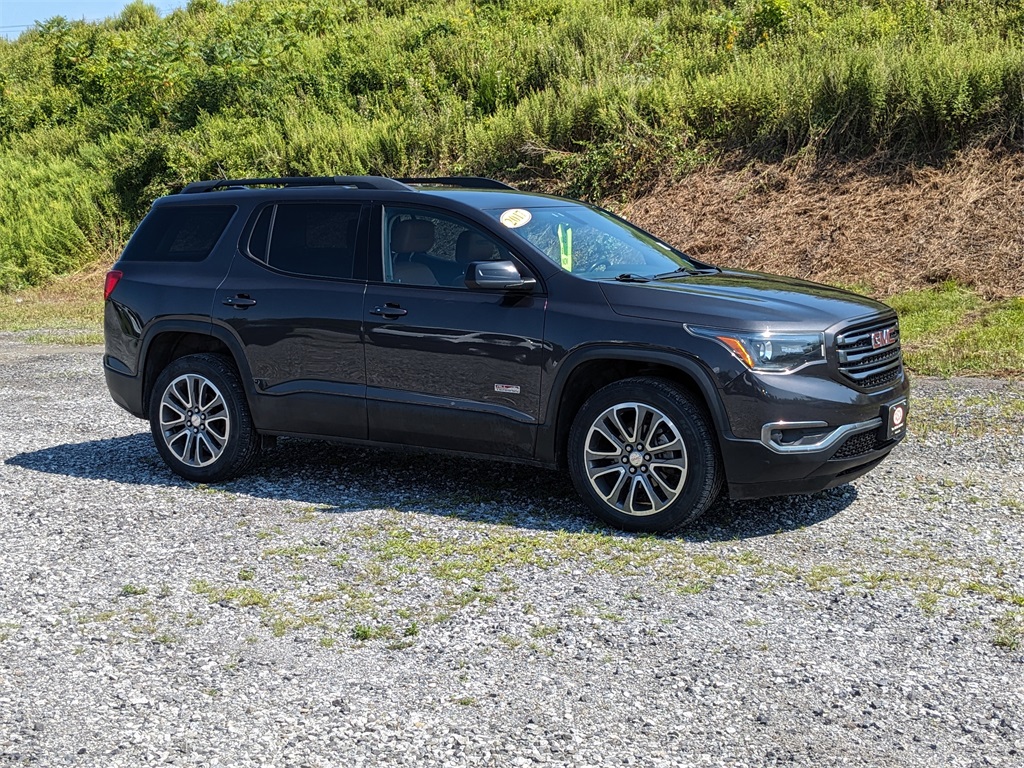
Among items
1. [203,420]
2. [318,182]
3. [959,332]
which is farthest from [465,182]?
[959,332]

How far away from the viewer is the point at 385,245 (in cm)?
709

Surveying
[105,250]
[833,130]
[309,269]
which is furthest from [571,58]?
[309,269]

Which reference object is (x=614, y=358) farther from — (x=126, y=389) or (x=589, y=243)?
(x=126, y=389)

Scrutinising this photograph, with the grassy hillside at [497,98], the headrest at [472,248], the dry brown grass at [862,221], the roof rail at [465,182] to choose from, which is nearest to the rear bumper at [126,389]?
the roof rail at [465,182]

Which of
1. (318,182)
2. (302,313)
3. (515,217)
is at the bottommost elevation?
(302,313)

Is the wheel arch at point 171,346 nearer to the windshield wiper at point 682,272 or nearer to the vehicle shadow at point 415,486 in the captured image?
the vehicle shadow at point 415,486

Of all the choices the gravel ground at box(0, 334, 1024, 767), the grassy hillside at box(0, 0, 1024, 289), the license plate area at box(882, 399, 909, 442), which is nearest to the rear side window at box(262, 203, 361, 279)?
the gravel ground at box(0, 334, 1024, 767)

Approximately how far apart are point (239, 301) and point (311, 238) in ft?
1.99

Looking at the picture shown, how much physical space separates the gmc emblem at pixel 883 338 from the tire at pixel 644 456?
1043 mm

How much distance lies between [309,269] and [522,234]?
Answer: 1.42 meters

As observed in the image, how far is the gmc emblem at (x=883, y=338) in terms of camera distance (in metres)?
6.35

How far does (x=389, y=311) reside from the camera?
272 inches

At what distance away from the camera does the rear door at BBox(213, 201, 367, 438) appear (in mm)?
7066

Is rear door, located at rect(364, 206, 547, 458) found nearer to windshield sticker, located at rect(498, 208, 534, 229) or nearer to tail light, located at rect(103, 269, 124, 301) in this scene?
windshield sticker, located at rect(498, 208, 534, 229)
